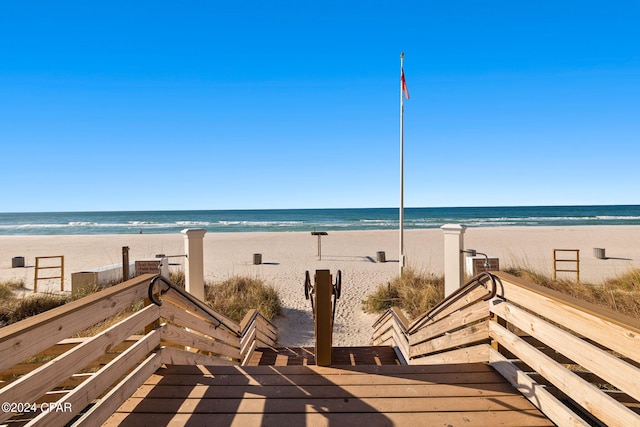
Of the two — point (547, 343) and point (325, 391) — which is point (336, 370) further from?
point (547, 343)

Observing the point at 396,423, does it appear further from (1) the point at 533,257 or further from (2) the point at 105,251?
(2) the point at 105,251

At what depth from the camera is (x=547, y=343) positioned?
2.40 metres

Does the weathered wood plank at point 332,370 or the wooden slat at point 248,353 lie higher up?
the weathered wood plank at point 332,370

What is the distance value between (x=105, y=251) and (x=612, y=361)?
934 inches

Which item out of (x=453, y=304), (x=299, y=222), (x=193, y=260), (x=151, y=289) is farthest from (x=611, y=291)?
(x=299, y=222)

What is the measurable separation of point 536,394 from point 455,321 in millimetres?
1126

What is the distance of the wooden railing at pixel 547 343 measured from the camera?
179 centimetres

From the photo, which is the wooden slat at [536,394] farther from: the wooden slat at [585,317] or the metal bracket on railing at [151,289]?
the metal bracket on railing at [151,289]

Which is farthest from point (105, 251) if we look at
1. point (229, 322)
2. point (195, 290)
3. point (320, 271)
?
point (320, 271)

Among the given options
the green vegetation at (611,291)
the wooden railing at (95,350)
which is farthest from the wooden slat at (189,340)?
the green vegetation at (611,291)

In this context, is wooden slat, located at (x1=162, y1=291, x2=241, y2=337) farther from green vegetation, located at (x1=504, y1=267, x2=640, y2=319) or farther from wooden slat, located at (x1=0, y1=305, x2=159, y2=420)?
green vegetation, located at (x1=504, y1=267, x2=640, y2=319)

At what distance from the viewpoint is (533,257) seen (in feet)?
55.2

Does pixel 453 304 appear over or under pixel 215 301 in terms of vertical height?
over

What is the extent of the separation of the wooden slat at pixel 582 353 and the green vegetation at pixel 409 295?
220 inches
